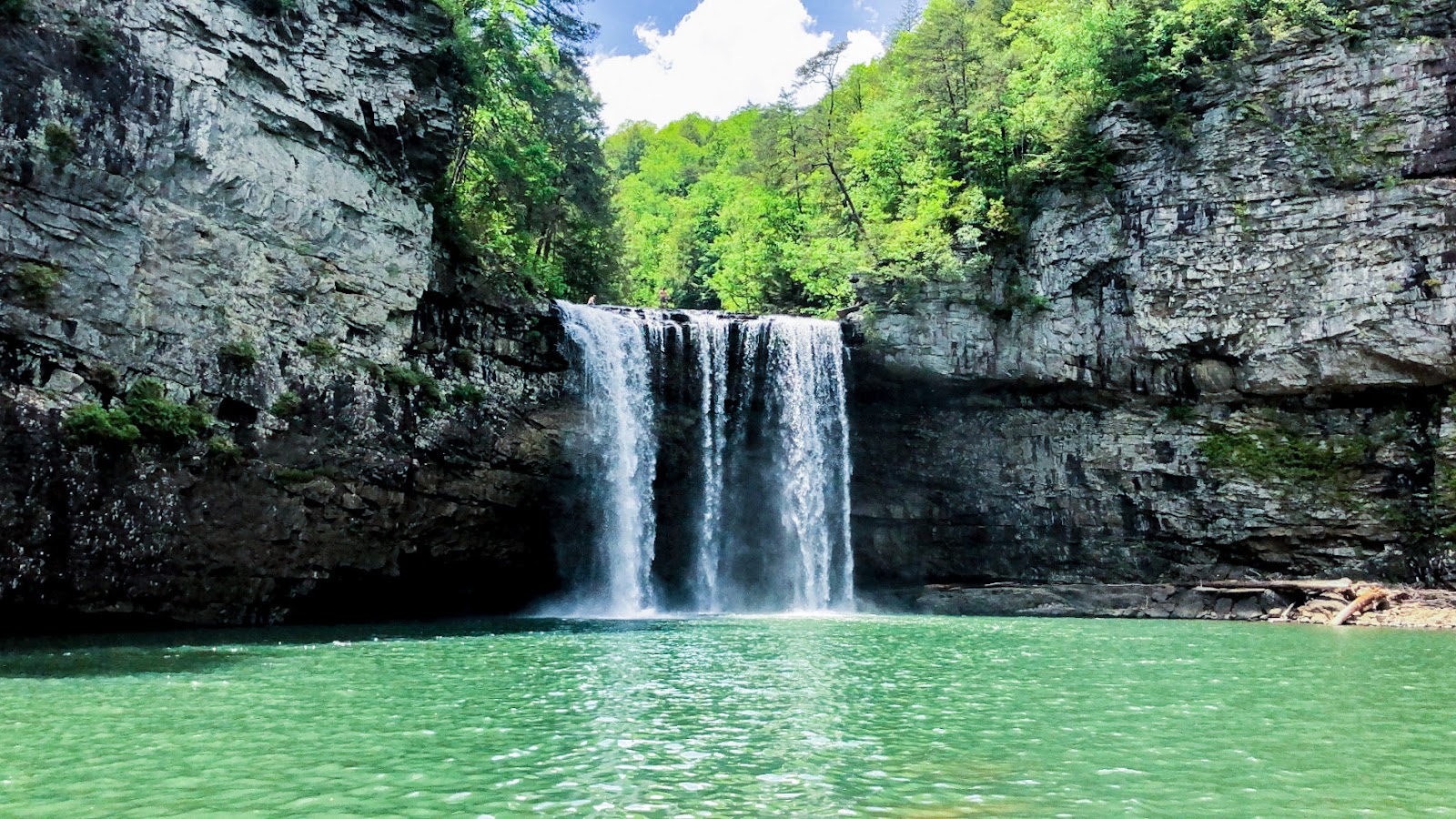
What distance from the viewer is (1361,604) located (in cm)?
2177

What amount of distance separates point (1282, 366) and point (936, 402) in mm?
9153

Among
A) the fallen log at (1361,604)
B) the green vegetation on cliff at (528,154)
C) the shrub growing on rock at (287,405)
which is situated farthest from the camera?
the green vegetation on cliff at (528,154)

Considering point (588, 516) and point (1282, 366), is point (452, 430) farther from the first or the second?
point (1282, 366)

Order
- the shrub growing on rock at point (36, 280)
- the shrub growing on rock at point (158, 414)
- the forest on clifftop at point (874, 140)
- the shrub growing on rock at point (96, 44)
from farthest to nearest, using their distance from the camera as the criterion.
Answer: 1. the forest on clifftop at point (874, 140)
2. the shrub growing on rock at point (158, 414)
3. the shrub growing on rock at point (96, 44)
4. the shrub growing on rock at point (36, 280)

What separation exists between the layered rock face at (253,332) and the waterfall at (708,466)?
1434 mm

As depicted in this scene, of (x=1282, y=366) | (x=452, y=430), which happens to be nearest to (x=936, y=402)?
(x=1282, y=366)

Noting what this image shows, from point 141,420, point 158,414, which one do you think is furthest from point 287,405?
point 141,420

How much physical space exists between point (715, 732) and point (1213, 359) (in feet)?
75.8

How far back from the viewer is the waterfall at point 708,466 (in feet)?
82.8

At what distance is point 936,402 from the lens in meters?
28.2

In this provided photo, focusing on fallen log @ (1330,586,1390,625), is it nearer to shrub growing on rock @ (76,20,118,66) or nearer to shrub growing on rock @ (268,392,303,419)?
shrub growing on rock @ (268,392,303,419)

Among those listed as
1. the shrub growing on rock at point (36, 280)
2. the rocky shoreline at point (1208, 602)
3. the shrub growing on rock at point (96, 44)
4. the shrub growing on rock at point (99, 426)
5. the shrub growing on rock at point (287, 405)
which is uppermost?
the shrub growing on rock at point (96, 44)

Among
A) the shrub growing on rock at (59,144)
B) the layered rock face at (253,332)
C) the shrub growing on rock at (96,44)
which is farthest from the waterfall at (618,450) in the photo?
the shrub growing on rock at (59,144)

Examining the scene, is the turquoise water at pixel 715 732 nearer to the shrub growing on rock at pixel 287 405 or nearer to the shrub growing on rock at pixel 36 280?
the shrub growing on rock at pixel 287 405
